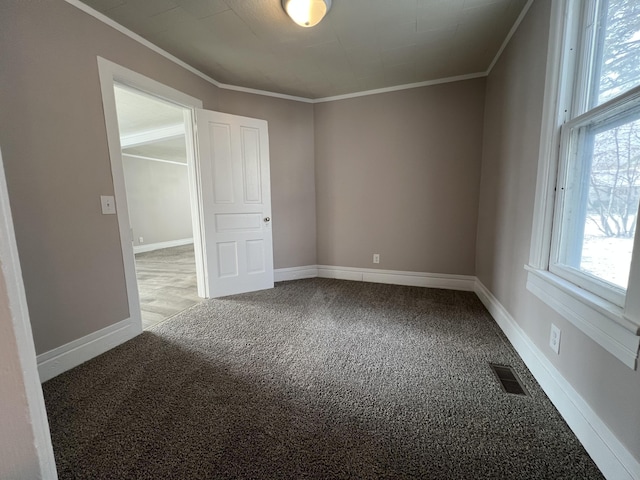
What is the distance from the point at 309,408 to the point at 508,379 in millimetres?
1213

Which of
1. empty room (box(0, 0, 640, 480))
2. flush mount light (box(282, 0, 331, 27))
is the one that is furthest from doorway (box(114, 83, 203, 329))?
flush mount light (box(282, 0, 331, 27))

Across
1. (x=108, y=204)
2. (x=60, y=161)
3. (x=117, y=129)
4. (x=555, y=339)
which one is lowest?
(x=555, y=339)

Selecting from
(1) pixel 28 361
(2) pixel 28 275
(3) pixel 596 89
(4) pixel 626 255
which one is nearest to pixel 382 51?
(3) pixel 596 89

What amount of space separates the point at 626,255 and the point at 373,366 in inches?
53.1

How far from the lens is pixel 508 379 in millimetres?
1568

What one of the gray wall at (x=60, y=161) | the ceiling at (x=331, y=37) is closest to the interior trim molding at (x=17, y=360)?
the gray wall at (x=60, y=161)

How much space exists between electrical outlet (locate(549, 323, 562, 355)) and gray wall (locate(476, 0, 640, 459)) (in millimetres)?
33

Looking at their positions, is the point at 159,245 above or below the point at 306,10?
below

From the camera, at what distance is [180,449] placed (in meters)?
1.15

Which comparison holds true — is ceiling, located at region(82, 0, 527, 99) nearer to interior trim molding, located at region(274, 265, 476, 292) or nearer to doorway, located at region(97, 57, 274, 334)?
doorway, located at region(97, 57, 274, 334)

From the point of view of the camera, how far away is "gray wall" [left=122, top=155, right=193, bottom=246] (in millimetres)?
6344

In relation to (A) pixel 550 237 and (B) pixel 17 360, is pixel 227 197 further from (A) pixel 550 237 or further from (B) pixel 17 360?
(A) pixel 550 237

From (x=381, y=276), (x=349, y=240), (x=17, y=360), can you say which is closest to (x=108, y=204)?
(x=17, y=360)

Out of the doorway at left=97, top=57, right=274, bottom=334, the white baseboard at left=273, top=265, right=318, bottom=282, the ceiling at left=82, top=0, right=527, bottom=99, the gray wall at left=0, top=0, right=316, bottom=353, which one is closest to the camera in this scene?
the gray wall at left=0, top=0, right=316, bottom=353
